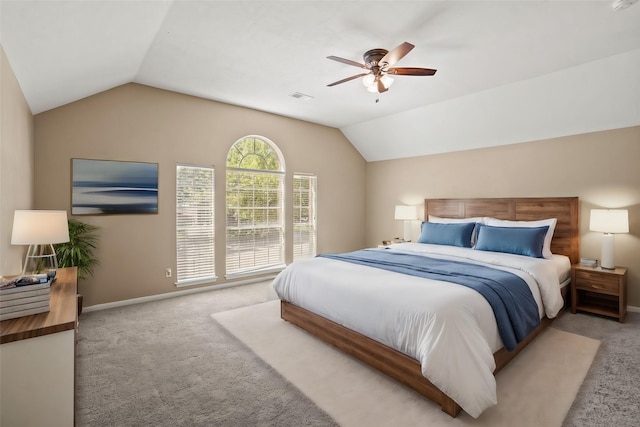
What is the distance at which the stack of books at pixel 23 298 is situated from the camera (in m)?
1.53

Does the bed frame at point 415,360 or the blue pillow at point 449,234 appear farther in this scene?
the blue pillow at point 449,234

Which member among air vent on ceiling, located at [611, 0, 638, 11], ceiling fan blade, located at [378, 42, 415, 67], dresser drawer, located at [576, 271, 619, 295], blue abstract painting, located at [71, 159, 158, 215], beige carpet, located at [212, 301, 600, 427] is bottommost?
beige carpet, located at [212, 301, 600, 427]

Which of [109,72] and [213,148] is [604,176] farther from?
[109,72]

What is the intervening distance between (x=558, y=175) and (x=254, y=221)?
4.54 meters

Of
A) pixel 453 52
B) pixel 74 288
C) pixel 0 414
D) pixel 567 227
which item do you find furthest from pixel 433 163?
pixel 0 414

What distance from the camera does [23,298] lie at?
1595mm

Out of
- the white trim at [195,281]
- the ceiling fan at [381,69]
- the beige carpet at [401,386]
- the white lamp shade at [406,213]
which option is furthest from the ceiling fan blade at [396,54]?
the white trim at [195,281]

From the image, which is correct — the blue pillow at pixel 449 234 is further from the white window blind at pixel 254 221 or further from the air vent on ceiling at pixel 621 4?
the air vent on ceiling at pixel 621 4

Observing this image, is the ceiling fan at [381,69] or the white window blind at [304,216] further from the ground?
the ceiling fan at [381,69]

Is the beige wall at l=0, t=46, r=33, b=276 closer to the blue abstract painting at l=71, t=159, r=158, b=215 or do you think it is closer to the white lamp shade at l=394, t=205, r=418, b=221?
the blue abstract painting at l=71, t=159, r=158, b=215

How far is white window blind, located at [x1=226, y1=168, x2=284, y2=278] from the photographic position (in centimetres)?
502

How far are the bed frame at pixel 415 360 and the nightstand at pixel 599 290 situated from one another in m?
0.44

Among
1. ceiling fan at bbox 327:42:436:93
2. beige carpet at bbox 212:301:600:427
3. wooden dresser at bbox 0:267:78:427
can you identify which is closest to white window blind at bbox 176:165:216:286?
beige carpet at bbox 212:301:600:427

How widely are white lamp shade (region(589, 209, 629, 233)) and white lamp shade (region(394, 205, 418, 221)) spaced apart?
2528mm
